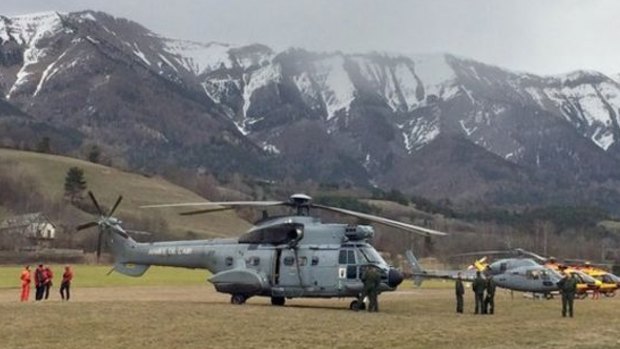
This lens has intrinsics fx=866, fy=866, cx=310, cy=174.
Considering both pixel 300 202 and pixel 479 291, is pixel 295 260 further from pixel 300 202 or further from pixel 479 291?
pixel 479 291

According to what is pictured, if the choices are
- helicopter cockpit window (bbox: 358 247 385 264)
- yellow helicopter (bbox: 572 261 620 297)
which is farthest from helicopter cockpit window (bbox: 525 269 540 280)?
helicopter cockpit window (bbox: 358 247 385 264)

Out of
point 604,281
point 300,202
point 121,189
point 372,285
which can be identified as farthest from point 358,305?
point 121,189

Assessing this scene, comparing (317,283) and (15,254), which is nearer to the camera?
(317,283)

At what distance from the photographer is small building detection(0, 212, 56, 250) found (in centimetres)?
13025

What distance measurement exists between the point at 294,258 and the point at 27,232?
113 meters

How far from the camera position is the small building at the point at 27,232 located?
130250 millimetres

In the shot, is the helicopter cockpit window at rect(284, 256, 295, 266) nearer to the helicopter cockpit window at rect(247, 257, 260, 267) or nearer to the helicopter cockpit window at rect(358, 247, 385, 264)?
the helicopter cockpit window at rect(247, 257, 260, 267)

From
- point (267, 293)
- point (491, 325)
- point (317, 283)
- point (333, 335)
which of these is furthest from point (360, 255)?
point (333, 335)

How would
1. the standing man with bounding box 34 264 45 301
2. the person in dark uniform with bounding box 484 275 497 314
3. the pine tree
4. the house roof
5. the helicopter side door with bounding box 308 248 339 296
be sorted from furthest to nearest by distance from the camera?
the pine tree → the house roof → the standing man with bounding box 34 264 45 301 → the person in dark uniform with bounding box 484 275 497 314 → the helicopter side door with bounding box 308 248 339 296

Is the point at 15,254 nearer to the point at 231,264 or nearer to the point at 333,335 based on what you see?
the point at 231,264

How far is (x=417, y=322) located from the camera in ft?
87.3

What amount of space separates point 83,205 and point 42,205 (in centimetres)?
750

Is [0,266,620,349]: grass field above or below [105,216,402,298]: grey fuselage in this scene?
below

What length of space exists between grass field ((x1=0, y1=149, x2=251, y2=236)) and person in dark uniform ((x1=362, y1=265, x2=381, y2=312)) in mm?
127941
